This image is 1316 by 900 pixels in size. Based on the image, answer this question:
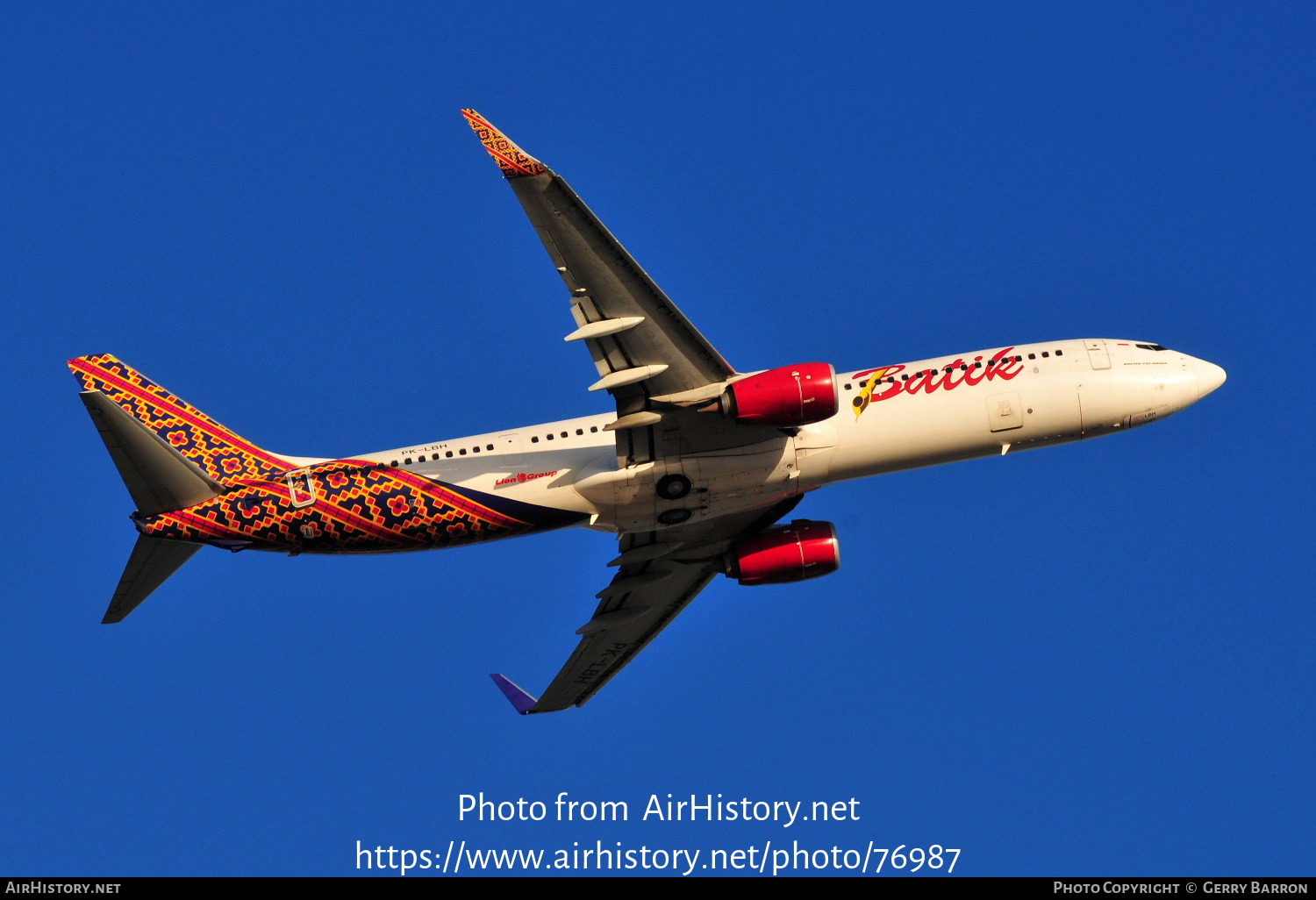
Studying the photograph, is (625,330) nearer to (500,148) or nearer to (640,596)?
(500,148)

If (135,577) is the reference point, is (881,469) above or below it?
above

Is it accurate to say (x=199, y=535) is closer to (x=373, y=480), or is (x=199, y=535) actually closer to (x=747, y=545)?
(x=373, y=480)

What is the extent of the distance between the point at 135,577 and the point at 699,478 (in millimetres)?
17360

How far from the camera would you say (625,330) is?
128ft

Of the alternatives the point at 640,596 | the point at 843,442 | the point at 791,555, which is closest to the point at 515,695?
the point at 640,596

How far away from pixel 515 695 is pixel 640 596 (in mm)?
6376

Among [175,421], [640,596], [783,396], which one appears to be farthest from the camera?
[640,596]

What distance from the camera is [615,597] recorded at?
5056cm

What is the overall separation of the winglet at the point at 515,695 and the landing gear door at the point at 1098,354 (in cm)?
2353

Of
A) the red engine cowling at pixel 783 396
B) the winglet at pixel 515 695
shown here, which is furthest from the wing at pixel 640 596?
the red engine cowling at pixel 783 396

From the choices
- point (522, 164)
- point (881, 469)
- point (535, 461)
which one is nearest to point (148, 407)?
point (535, 461)

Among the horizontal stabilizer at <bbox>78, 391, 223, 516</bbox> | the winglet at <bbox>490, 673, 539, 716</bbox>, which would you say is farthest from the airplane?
the winglet at <bbox>490, 673, 539, 716</bbox>

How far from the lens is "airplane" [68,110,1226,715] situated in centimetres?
3953

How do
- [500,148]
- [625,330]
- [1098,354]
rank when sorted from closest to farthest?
1. [500,148]
2. [625,330]
3. [1098,354]
